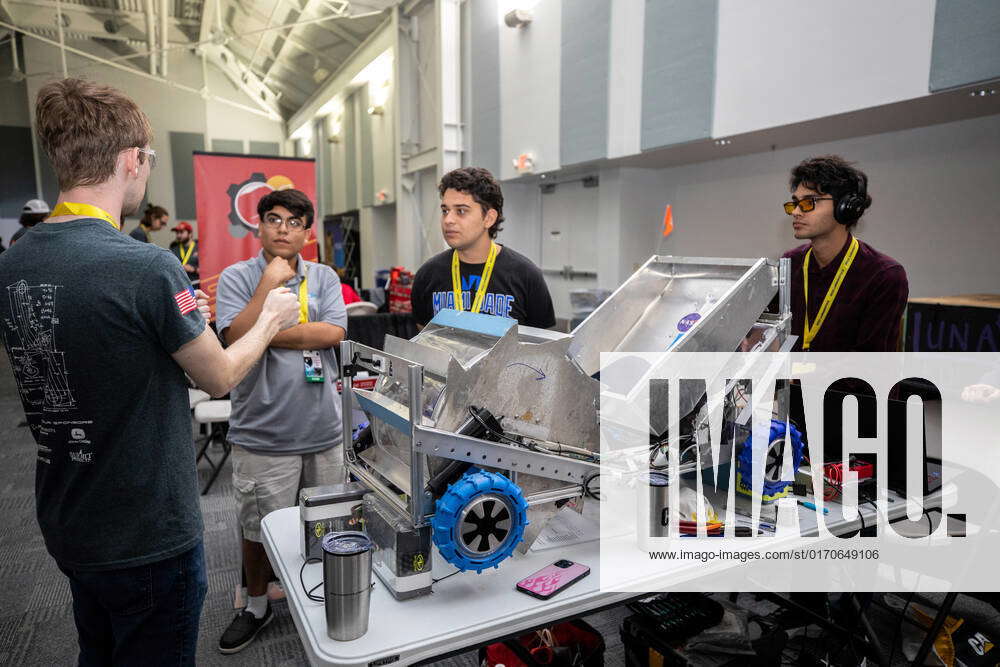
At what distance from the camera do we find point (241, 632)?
8.04 feet

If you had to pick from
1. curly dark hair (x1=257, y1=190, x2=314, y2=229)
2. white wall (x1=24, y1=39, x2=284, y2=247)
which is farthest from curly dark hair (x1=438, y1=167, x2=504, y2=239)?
white wall (x1=24, y1=39, x2=284, y2=247)

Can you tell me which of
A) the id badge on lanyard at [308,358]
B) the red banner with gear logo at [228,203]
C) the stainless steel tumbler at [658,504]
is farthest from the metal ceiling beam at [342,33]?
the stainless steel tumbler at [658,504]

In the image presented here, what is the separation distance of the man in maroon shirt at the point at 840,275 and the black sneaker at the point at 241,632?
8.15 feet

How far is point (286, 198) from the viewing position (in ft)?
7.48

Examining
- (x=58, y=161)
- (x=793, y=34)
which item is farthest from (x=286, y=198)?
(x=793, y=34)

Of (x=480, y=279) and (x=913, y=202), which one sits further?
(x=913, y=202)

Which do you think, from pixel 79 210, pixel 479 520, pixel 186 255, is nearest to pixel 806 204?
pixel 479 520

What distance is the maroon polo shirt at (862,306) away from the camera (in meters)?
2.29

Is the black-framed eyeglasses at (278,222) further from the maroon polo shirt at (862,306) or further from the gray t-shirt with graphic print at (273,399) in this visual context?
the maroon polo shirt at (862,306)

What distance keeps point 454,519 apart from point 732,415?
0.93m

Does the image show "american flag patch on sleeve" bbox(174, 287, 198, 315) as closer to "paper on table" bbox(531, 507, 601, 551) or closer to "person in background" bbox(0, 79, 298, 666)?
"person in background" bbox(0, 79, 298, 666)

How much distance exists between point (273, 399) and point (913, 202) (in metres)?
4.40

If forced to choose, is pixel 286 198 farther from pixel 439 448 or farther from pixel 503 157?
pixel 503 157

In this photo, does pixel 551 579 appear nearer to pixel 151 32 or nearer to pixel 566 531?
pixel 566 531
